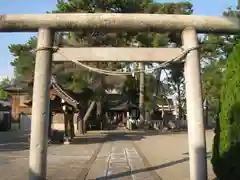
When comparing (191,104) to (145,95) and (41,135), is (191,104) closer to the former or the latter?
(41,135)

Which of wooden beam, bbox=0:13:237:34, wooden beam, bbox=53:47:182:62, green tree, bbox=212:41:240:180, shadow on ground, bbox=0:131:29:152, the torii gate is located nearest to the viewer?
green tree, bbox=212:41:240:180

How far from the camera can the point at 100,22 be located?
7277 mm

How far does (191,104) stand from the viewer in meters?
7.14

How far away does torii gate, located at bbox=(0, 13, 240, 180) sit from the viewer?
277 inches

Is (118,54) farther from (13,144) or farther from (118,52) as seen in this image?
(13,144)

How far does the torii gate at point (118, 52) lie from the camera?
7.04 metres

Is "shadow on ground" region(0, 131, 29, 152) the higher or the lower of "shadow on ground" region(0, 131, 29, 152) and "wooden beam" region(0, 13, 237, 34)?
the lower

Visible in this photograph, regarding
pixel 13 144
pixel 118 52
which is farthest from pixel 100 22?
pixel 13 144

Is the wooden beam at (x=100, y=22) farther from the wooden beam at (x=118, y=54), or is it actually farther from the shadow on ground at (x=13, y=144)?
the shadow on ground at (x=13, y=144)

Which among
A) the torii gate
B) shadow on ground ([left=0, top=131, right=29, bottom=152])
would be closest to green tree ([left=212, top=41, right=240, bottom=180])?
the torii gate

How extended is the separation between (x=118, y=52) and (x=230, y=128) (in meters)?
2.82

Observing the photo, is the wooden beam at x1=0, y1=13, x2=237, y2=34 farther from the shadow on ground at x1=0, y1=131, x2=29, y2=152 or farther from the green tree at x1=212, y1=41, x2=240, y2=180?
the shadow on ground at x1=0, y1=131, x2=29, y2=152

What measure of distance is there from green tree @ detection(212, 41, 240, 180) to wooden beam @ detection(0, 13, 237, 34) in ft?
4.52

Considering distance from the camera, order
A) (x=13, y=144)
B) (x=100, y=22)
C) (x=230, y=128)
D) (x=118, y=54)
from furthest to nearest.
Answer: (x=13, y=144) → (x=118, y=54) → (x=100, y=22) → (x=230, y=128)
